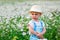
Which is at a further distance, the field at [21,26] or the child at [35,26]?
the field at [21,26]

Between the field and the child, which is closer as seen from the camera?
the child

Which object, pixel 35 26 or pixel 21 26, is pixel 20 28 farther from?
pixel 35 26

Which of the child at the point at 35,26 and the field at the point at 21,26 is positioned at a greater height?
the child at the point at 35,26

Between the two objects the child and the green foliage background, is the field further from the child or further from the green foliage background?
the child

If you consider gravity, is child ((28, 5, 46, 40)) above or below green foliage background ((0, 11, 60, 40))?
above

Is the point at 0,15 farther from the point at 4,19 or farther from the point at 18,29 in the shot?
the point at 18,29

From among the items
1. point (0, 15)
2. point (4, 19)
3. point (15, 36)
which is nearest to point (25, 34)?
point (15, 36)

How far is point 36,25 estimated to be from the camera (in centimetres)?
553

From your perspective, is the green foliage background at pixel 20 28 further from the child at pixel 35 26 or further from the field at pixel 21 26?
the child at pixel 35 26

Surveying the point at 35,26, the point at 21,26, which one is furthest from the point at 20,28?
the point at 35,26

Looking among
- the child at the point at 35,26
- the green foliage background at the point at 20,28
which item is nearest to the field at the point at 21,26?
the green foliage background at the point at 20,28

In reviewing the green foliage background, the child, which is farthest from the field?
the child

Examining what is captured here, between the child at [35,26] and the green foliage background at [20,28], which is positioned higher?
the child at [35,26]

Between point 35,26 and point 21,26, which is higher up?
point 35,26
